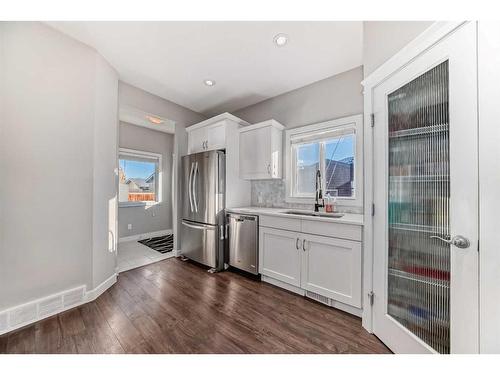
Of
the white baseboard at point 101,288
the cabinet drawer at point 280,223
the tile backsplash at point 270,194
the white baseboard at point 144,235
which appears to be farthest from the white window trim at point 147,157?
the cabinet drawer at point 280,223

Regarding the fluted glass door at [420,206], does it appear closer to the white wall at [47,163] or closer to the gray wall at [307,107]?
the gray wall at [307,107]

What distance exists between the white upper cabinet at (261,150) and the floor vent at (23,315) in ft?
8.30

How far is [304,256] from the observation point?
2.02 m

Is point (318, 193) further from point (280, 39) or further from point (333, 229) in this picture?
point (280, 39)

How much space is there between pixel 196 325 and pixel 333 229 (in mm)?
1473

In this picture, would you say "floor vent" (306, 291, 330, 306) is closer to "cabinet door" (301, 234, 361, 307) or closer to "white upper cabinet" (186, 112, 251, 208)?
"cabinet door" (301, 234, 361, 307)

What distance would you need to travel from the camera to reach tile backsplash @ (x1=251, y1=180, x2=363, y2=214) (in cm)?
293

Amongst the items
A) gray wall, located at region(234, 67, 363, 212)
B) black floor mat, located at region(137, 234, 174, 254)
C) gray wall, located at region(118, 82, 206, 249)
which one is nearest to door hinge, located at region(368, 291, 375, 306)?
gray wall, located at region(234, 67, 363, 212)

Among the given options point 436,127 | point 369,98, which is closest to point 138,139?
point 369,98

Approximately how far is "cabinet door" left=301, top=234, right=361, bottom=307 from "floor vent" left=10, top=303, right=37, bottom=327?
96.1 inches

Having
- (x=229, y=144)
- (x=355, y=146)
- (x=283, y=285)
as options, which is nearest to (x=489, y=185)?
(x=355, y=146)

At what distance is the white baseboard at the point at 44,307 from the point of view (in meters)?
1.52

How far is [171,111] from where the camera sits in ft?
10.6
